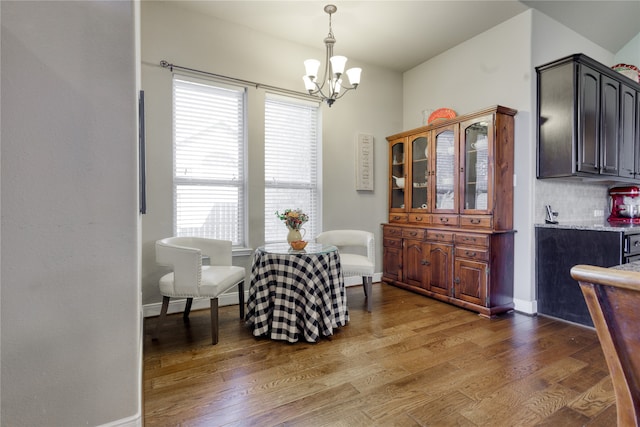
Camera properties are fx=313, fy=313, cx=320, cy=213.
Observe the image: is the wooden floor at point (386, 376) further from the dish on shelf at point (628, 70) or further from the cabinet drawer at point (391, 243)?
the dish on shelf at point (628, 70)

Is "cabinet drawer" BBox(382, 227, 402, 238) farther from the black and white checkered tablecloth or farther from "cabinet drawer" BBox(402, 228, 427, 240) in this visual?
the black and white checkered tablecloth

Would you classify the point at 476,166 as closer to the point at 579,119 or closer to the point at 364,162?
the point at 579,119

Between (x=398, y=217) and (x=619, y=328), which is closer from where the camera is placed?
(x=619, y=328)

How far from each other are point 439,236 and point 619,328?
294 cm

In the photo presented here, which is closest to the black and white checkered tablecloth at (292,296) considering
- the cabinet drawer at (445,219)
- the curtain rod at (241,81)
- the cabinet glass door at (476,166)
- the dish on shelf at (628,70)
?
the cabinet drawer at (445,219)

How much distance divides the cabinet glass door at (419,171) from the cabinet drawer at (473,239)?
659mm

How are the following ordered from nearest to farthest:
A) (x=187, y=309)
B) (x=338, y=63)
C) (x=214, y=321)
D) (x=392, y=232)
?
(x=214, y=321) < (x=338, y=63) < (x=187, y=309) < (x=392, y=232)

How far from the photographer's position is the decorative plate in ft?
12.5

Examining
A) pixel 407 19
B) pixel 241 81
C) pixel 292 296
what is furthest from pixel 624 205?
pixel 241 81

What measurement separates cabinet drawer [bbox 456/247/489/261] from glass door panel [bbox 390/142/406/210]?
3.69ft

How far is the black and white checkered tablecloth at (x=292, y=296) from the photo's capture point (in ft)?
8.12

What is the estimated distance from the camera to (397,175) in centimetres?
436

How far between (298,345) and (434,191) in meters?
2.38

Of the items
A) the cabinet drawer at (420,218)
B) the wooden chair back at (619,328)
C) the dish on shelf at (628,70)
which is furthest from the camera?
the cabinet drawer at (420,218)
